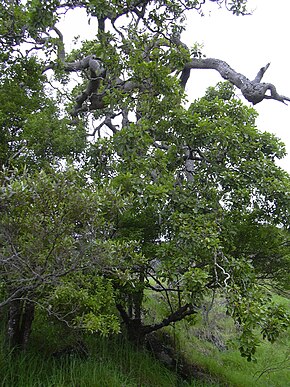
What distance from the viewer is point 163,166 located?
421cm

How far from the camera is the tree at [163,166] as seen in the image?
3.52m

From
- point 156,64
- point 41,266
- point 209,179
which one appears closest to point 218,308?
point 209,179

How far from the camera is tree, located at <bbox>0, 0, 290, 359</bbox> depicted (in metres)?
3.52

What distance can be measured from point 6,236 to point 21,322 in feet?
6.80

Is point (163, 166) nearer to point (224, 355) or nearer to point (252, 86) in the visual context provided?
point (252, 86)

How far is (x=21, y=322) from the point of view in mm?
4434

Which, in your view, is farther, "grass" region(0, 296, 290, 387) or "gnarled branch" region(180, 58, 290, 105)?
"gnarled branch" region(180, 58, 290, 105)

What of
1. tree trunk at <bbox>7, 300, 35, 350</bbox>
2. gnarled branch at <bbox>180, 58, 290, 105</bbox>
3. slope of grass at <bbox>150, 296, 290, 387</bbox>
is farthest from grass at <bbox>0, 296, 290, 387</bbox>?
gnarled branch at <bbox>180, 58, 290, 105</bbox>

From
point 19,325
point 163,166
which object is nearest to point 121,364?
point 19,325

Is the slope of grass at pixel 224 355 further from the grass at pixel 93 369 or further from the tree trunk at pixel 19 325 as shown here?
A: the tree trunk at pixel 19 325

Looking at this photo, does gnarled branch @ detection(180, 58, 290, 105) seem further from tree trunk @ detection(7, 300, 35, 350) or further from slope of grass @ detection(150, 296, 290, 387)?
tree trunk @ detection(7, 300, 35, 350)

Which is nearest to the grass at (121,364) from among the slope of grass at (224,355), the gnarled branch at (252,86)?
the slope of grass at (224,355)

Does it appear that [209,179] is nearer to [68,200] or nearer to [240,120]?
[240,120]

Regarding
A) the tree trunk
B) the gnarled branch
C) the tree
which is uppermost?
the gnarled branch
